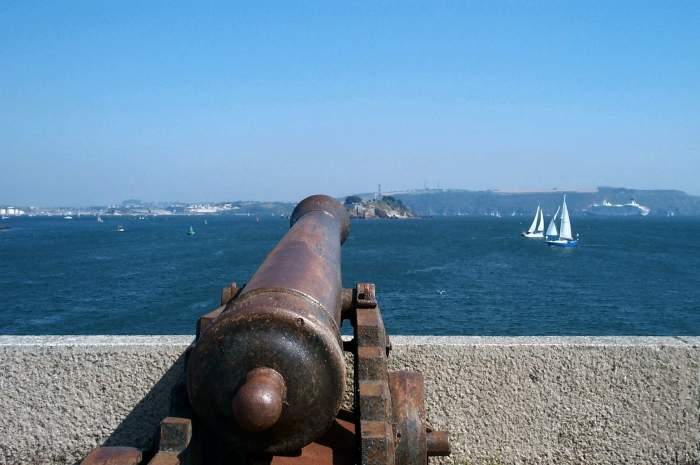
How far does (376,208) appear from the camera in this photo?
17488 centimetres

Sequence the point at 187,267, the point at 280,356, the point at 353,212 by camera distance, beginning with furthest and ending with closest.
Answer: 1. the point at 353,212
2. the point at 187,267
3. the point at 280,356

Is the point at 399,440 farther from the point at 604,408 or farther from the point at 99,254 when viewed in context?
the point at 99,254

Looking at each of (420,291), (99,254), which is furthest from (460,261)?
(99,254)

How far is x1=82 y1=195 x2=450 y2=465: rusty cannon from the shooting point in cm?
219

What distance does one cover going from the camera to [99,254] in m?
55.4

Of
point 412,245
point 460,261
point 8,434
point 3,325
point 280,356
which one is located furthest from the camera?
point 412,245

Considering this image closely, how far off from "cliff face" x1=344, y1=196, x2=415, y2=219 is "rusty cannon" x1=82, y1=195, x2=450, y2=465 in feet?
524

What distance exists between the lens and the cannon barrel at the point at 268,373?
6.95ft

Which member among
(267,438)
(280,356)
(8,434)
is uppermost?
(280,356)

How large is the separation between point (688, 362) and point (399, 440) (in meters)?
1.90

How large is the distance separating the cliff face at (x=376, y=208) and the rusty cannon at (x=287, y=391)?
6285 inches

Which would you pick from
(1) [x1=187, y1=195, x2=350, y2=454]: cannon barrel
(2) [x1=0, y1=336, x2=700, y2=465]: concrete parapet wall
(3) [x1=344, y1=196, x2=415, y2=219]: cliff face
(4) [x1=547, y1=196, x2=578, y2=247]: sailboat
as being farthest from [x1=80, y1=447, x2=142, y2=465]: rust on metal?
(3) [x1=344, y1=196, x2=415, y2=219]: cliff face

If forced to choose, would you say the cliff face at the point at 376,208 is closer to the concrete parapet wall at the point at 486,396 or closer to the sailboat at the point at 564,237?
the sailboat at the point at 564,237

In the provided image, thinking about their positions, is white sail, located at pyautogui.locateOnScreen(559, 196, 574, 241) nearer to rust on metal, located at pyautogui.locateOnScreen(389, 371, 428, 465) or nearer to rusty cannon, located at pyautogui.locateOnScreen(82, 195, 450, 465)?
rust on metal, located at pyautogui.locateOnScreen(389, 371, 428, 465)
